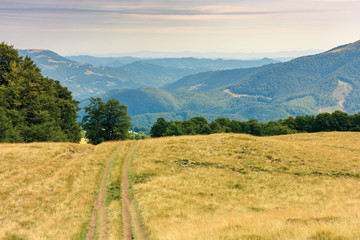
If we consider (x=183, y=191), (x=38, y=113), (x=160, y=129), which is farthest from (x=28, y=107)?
(x=183, y=191)

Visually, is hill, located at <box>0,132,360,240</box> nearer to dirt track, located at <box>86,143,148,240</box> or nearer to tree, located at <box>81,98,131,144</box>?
dirt track, located at <box>86,143,148,240</box>

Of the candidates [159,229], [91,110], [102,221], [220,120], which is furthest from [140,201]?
[220,120]

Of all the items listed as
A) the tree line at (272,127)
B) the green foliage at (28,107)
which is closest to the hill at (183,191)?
the green foliage at (28,107)

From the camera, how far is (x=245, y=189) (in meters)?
26.3

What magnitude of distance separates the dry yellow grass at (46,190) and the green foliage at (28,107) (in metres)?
17.1

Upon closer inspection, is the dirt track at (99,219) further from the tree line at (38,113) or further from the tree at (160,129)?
the tree at (160,129)

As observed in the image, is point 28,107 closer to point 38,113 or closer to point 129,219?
point 38,113

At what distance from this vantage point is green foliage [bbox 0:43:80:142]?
178ft

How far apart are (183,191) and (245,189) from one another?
7.06 m

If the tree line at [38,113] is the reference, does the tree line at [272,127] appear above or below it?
below

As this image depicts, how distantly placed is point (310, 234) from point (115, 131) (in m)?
58.0

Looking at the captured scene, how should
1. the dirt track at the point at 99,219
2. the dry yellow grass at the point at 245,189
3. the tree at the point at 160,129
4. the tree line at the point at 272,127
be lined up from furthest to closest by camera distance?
the tree at the point at 160,129, the tree line at the point at 272,127, the dirt track at the point at 99,219, the dry yellow grass at the point at 245,189

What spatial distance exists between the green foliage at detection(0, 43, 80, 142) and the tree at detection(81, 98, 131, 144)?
7.47m

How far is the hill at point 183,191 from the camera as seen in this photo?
1578 centimetres
